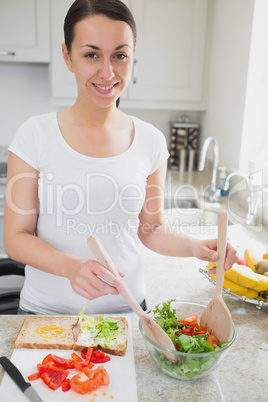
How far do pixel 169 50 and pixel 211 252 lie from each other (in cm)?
200

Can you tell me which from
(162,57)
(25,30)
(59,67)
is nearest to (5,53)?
(25,30)

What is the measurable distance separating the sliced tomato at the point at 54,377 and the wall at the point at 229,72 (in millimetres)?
1770

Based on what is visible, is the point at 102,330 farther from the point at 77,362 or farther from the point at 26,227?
the point at 26,227

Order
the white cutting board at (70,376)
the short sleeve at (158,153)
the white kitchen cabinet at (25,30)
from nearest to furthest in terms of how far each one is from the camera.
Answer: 1. the white cutting board at (70,376)
2. the short sleeve at (158,153)
3. the white kitchen cabinet at (25,30)

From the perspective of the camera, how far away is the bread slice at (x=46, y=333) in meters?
0.88

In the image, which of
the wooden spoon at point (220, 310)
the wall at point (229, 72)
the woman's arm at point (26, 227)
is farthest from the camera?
the wall at point (229, 72)

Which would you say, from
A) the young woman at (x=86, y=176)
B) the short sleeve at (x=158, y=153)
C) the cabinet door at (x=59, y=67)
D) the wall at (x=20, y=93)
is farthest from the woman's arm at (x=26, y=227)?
the wall at (x=20, y=93)

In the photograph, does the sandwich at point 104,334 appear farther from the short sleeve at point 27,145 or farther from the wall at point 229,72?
the wall at point 229,72

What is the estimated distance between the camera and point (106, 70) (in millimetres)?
1011

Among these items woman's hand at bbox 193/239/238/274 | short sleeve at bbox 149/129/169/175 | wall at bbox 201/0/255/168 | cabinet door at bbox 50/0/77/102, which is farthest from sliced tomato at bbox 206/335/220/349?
cabinet door at bbox 50/0/77/102

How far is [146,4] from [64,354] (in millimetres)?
2259

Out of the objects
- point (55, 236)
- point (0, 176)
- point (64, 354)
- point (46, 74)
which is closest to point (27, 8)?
point (46, 74)

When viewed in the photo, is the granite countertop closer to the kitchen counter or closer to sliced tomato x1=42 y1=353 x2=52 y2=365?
the kitchen counter

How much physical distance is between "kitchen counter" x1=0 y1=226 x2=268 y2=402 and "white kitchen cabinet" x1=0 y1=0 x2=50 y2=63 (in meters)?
1.87
